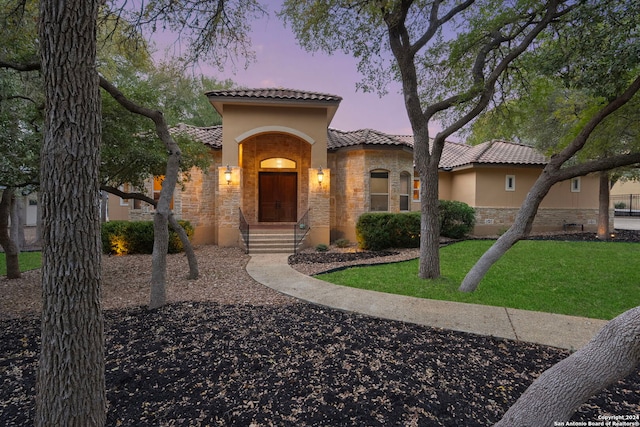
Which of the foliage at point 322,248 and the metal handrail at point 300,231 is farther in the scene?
the foliage at point 322,248

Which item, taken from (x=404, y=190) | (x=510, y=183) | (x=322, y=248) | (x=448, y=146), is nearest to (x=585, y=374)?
(x=322, y=248)

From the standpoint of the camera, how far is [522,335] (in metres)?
3.79

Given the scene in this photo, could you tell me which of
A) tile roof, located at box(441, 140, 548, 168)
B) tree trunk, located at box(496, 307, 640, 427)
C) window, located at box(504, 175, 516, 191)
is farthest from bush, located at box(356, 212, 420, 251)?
tree trunk, located at box(496, 307, 640, 427)

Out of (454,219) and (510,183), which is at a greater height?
(510,183)

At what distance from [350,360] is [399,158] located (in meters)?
10.9

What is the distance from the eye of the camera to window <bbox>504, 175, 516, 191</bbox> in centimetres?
1550

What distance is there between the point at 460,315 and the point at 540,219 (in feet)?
48.8

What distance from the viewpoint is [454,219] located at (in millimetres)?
12875

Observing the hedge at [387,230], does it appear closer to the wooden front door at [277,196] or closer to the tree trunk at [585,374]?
the wooden front door at [277,196]

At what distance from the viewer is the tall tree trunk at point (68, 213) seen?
1.90 metres

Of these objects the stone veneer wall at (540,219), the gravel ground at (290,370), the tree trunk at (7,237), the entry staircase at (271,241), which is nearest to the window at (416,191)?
the stone veneer wall at (540,219)

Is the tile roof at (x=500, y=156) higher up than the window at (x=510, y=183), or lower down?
higher up

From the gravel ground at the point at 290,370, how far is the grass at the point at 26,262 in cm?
526

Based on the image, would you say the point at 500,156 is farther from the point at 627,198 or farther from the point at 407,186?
the point at 627,198
